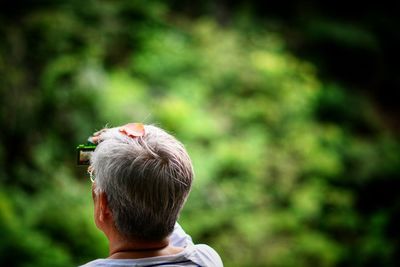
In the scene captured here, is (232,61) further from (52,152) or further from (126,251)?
(126,251)

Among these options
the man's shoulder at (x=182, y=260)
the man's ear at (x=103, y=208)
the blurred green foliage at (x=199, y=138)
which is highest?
the blurred green foliage at (x=199, y=138)

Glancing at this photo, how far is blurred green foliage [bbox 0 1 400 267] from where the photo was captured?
183 inches

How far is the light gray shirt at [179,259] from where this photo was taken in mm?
1100

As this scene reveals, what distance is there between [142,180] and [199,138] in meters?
4.97

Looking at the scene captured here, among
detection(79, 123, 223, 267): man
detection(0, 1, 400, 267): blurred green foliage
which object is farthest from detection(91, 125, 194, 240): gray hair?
detection(0, 1, 400, 267): blurred green foliage

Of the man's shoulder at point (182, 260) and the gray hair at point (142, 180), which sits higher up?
the gray hair at point (142, 180)

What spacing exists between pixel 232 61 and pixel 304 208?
2663mm

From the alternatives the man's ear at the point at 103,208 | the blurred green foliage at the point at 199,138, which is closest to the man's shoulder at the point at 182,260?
the man's ear at the point at 103,208

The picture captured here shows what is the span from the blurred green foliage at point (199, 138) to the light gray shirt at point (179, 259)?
2.88 m

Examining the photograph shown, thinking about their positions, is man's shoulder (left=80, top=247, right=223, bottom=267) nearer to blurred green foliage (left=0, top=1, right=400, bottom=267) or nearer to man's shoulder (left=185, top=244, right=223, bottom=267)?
man's shoulder (left=185, top=244, right=223, bottom=267)

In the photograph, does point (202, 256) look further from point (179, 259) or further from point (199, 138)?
point (199, 138)

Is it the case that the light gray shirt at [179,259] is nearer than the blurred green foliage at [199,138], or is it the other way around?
the light gray shirt at [179,259]

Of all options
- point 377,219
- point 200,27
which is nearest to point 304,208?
point 377,219

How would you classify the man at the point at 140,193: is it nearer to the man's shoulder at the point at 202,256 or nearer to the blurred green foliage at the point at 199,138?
the man's shoulder at the point at 202,256
